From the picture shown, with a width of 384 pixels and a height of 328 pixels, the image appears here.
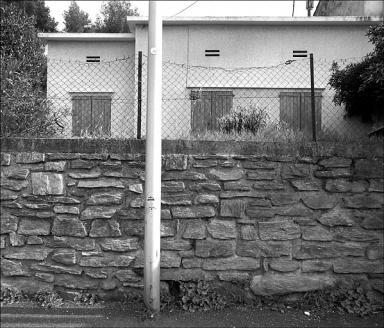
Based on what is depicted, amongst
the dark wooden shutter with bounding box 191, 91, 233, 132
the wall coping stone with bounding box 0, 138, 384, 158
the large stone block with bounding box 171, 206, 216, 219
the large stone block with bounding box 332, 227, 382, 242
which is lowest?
the large stone block with bounding box 332, 227, 382, 242

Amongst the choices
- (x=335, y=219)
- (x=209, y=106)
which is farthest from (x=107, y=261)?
(x=209, y=106)

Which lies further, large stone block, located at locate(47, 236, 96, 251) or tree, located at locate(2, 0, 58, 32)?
tree, located at locate(2, 0, 58, 32)

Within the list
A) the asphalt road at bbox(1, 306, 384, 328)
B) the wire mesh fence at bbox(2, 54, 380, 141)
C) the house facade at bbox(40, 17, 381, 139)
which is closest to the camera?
the asphalt road at bbox(1, 306, 384, 328)

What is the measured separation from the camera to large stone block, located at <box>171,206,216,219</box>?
3846 millimetres

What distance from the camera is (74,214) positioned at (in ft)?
12.7

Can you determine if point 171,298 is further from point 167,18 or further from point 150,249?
point 167,18

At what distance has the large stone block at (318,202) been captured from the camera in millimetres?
3873

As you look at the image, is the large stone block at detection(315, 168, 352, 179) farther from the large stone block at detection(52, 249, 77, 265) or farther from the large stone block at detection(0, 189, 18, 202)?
the large stone block at detection(0, 189, 18, 202)

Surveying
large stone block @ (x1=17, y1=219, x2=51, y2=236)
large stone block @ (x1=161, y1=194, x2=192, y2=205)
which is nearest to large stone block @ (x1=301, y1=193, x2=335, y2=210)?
large stone block @ (x1=161, y1=194, x2=192, y2=205)

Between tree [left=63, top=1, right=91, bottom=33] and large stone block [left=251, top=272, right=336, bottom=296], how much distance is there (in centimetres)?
1694

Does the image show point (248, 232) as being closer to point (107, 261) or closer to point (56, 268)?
point (107, 261)

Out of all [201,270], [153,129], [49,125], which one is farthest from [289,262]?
[49,125]

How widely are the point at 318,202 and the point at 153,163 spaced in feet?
5.47

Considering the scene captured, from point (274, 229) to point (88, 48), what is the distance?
8971 millimetres
